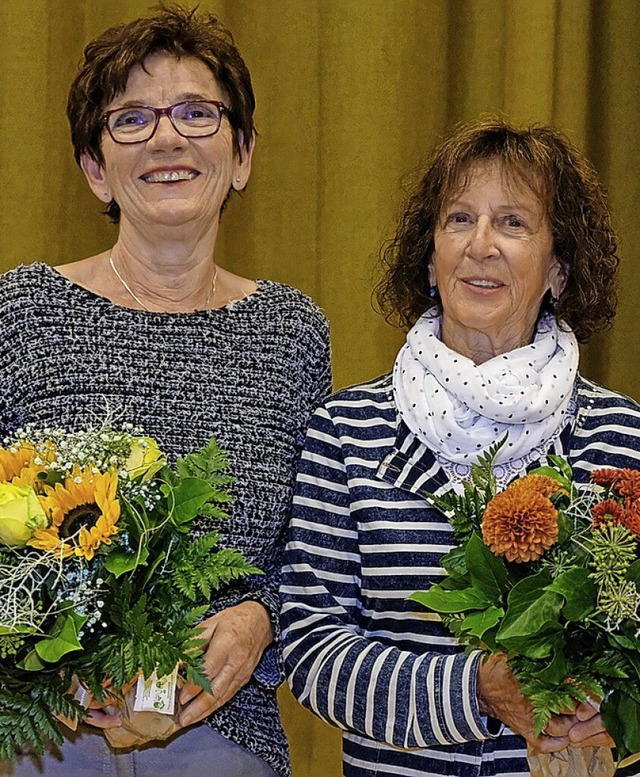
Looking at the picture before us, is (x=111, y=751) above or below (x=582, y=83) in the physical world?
below

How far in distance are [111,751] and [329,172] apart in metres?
1.65

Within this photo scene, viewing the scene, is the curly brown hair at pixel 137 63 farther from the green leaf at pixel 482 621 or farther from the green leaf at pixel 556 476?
the green leaf at pixel 482 621

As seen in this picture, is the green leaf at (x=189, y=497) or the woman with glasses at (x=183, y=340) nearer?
the green leaf at (x=189, y=497)

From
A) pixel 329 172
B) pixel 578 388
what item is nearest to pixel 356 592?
pixel 578 388

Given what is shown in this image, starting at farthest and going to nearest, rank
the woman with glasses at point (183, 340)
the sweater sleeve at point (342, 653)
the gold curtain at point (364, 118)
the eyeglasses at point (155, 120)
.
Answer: the gold curtain at point (364, 118), the eyeglasses at point (155, 120), the woman with glasses at point (183, 340), the sweater sleeve at point (342, 653)

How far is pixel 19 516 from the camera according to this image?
Result: 1512 millimetres

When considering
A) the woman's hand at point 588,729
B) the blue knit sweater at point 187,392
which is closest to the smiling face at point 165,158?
the blue knit sweater at point 187,392

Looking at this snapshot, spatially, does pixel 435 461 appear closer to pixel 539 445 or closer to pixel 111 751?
pixel 539 445

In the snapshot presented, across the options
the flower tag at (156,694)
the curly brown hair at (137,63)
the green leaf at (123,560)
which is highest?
the curly brown hair at (137,63)

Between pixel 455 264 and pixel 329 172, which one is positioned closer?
pixel 455 264

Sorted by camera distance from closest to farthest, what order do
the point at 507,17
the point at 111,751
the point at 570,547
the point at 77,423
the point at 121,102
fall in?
the point at 570,547, the point at 111,751, the point at 77,423, the point at 121,102, the point at 507,17

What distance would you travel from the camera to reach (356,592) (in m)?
1.92

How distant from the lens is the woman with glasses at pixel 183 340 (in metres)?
1.89

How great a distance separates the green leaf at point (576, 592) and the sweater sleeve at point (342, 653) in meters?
0.29
